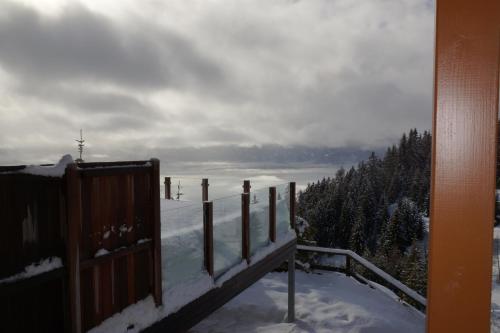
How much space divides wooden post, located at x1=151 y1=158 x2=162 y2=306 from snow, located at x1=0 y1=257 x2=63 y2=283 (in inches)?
51.4

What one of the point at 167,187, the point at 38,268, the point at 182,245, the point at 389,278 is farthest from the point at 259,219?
the point at 167,187

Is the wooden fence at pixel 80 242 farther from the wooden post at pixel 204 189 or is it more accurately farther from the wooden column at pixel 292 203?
the wooden post at pixel 204 189

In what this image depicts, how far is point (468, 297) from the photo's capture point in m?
1.35

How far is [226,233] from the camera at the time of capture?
20.3 ft

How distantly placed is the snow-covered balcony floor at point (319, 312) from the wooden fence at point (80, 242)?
554 cm

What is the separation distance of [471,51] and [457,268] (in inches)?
33.1

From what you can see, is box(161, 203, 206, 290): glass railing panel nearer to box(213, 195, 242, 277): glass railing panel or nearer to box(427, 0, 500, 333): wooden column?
box(213, 195, 242, 277): glass railing panel

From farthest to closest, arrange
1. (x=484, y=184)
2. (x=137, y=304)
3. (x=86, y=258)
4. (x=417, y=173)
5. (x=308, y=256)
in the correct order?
(x=417, y=173) → (x=308, y=256) → (x=137, y=304) → (x=86, y=258) → (x=484, y=184)

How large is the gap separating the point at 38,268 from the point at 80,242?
1.49 ft

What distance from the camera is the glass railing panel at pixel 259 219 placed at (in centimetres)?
717

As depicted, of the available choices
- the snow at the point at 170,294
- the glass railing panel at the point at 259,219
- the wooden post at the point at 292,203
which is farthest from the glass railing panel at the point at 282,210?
the snow at the point at 170,294

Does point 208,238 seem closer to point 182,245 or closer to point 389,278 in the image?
point 182,245

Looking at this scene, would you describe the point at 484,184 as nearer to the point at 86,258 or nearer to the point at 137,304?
the point at 86,258

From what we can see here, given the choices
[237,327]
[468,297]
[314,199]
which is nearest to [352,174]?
[314,199]
